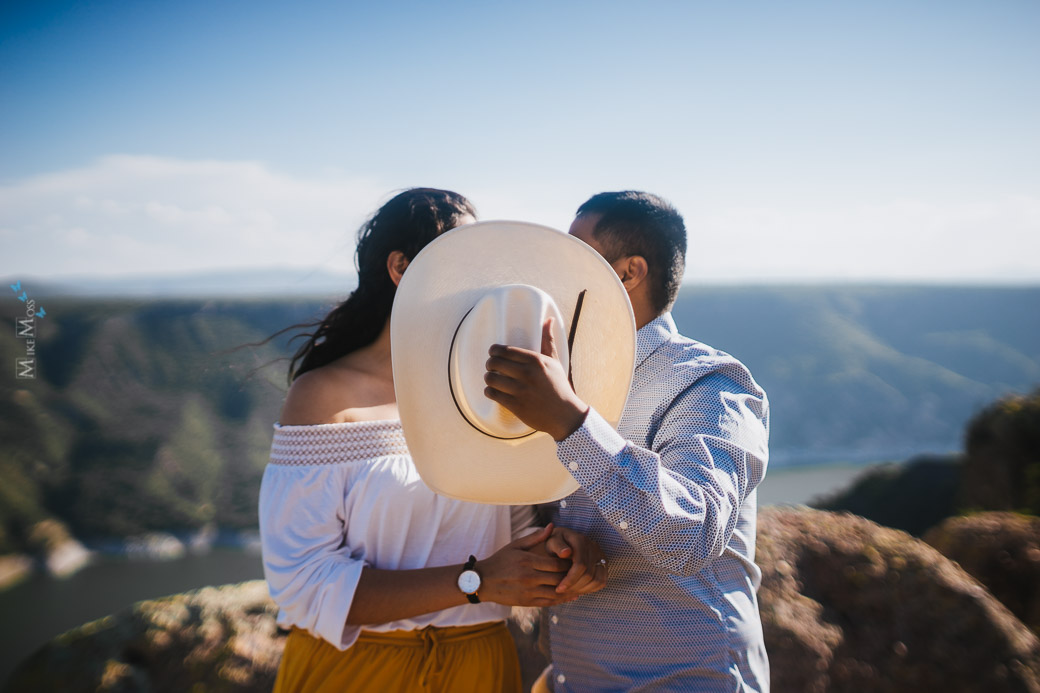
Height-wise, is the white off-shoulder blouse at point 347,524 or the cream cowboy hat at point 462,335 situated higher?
the cream cowboy hat at point 462,335

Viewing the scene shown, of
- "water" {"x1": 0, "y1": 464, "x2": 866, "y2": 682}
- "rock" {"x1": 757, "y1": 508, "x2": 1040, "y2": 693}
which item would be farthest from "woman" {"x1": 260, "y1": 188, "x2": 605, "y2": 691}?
"water" {"x1": 0, "y1": 464, "x2": 866, "y2": 682}

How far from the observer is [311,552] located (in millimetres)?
1989

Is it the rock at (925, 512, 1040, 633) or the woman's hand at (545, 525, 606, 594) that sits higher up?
the woman's hand at (545, 525, 606, 594)

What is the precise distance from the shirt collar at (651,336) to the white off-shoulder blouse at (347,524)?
0.75 m

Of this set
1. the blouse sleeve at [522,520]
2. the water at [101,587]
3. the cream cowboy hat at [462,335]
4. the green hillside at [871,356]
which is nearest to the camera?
the cream cowboy hat at [462,335]

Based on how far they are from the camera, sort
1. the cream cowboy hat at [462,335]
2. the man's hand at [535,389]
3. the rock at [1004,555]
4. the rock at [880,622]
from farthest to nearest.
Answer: the rock at [1004,555], the rock at [880,622], the cream cowboy hat at [462,335], the man's hand at [535,389]

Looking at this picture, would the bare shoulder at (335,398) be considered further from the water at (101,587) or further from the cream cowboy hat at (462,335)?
the water at (101,587)

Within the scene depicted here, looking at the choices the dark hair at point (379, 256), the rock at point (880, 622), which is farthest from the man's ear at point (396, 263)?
the rock at point (880, 622)

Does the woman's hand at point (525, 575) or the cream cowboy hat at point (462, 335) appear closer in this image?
the cream cowboy hat at point (462, 335)

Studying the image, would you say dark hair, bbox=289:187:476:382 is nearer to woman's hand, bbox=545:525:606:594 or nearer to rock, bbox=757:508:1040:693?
woman's hand, bbox=545:525:606:594

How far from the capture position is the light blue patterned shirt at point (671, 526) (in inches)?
54.6

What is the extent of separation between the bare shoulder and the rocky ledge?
183cm

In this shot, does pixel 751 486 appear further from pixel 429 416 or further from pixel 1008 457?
pixel 1008 457

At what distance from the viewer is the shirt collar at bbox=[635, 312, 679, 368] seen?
6.73 ft
